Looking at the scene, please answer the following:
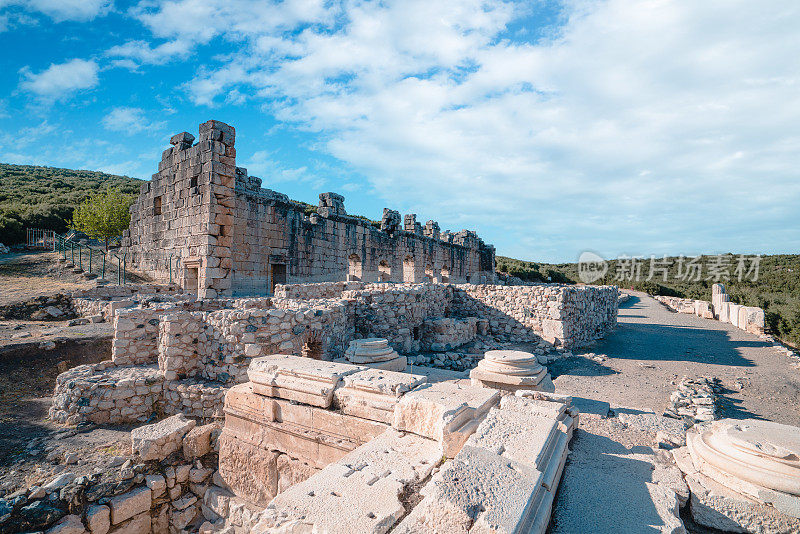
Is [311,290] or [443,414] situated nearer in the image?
[443,414]

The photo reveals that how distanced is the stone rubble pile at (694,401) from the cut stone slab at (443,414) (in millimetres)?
4298

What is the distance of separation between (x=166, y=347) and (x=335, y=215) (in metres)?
12.0

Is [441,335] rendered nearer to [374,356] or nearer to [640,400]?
[374,356]

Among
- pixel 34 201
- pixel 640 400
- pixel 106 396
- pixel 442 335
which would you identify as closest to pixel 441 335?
pixel 442 335

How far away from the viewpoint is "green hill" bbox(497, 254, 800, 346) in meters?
32.3

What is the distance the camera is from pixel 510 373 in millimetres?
6109

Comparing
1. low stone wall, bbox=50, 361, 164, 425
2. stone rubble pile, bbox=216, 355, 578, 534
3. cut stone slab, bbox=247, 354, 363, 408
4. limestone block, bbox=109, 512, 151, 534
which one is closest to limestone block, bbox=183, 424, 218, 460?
stone rubble pile, bbox=216, 355, 578, 534

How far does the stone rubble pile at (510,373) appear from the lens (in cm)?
608

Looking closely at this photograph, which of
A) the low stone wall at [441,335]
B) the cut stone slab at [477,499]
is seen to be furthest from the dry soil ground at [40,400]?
the low stone wall at [441,335]

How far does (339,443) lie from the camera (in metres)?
3.94

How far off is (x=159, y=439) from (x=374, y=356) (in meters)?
3.45

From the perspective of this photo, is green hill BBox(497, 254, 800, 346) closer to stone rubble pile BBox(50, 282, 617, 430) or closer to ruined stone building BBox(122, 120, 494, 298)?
stone rubble pile BBox(50, 282, 617, 430)

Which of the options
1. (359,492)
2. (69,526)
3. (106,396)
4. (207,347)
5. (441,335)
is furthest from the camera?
(441,335)

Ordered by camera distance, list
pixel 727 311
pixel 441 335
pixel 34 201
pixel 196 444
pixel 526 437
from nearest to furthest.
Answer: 1. pixel 526 437
2. pixel 196 444
3. pixel 441 335
4. pixel 727 311
5. pixel 34 201
